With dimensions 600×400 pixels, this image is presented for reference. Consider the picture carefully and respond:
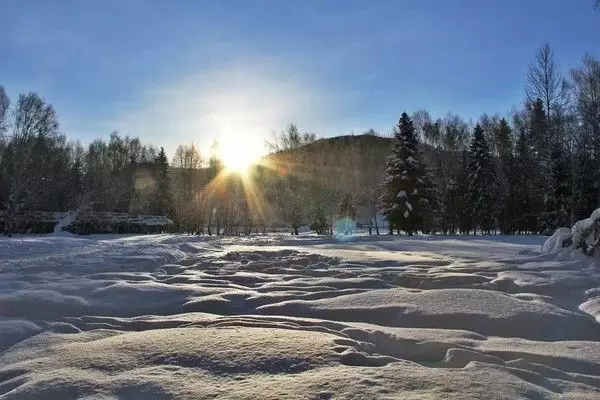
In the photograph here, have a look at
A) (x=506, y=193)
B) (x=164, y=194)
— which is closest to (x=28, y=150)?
(x=164, y=194)

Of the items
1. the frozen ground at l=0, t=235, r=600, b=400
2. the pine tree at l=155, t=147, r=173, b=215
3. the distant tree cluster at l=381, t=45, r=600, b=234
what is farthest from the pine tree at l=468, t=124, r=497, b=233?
the frozen ground at l=0, t=235, r=600, b=400

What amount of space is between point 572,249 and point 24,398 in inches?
397

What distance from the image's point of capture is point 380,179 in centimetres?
4531

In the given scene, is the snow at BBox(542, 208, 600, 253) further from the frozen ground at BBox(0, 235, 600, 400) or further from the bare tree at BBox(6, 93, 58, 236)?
the bare tree at BBox(6, 93, 58, 236)

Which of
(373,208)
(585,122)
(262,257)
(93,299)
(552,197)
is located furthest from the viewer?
(373,208)

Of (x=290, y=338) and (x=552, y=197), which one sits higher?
(x=552, y=197)

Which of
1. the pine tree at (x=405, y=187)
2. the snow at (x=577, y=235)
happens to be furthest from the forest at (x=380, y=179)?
the snow at (x=577, y=235)

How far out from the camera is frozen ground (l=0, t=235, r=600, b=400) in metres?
2.89

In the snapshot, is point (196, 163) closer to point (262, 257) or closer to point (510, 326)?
point (262, 257)

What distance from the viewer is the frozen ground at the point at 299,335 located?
9.50 ft

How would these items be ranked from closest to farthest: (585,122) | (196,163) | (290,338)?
1. (290,338)
2. (585,122)
3. (196,163)

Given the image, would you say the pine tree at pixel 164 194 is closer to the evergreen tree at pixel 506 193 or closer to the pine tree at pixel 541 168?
the evergreen tree at pixel 506 193

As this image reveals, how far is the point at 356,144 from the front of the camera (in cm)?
6300

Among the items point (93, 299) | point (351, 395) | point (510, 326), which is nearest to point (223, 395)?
point (351, 395)
